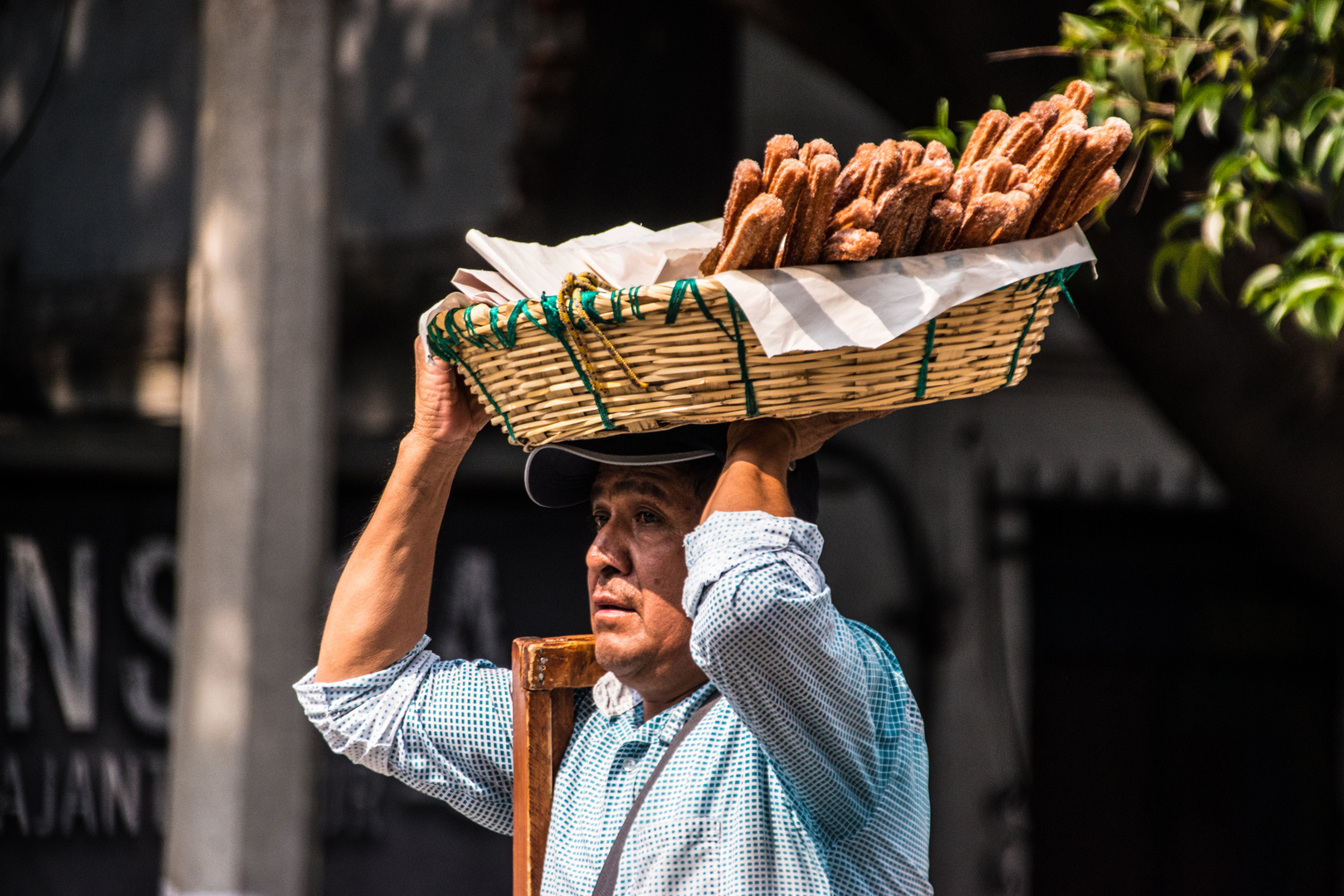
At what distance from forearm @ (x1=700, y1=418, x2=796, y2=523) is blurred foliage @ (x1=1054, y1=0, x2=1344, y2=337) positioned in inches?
43.6

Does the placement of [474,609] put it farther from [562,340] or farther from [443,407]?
[562,340]

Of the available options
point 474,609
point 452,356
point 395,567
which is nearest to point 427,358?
point 452,356

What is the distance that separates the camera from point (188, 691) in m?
4.12

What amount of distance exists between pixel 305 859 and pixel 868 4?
9.93ft

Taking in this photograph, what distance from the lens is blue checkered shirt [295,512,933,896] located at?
4.85 ft

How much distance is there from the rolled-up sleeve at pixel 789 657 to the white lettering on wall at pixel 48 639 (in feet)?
13.3

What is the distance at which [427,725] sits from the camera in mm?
2053

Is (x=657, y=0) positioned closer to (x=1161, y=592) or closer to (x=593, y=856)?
(x=1161, y=592)

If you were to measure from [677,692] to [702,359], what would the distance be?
0.55 m

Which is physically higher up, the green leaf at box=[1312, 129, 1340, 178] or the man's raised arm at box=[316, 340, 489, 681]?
the green leaf at box=[1312, 129, 1340, 178]

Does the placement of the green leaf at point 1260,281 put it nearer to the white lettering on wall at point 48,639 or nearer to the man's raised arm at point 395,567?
the man's raised arm at point 395,567

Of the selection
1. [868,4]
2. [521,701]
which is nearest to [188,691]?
[521,701]

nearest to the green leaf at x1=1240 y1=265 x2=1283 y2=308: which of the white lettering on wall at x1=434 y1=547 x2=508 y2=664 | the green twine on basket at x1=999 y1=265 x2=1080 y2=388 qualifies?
the green twine on basket at x1=999 y1=265 x2=1080 y2=388

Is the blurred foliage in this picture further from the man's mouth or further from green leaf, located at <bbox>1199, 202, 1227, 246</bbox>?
the man's mouth
